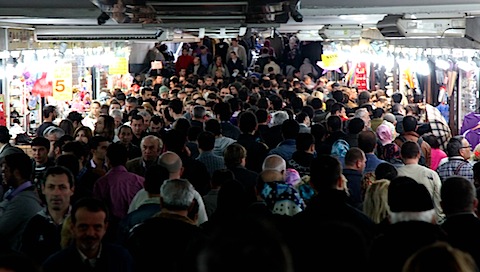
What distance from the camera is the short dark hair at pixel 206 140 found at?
9453mm

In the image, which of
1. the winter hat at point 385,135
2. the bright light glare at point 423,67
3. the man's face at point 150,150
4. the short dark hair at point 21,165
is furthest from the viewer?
the bright light glare at point 423,67

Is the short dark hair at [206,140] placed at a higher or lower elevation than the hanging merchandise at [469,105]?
lower

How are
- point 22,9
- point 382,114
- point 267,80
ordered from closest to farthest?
point 22,9
point 382,114
point 267,80

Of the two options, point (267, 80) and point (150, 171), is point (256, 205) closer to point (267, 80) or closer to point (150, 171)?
point (150, 171)

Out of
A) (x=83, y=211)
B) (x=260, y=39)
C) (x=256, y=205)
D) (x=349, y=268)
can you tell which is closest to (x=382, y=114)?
(x=256, y=205)

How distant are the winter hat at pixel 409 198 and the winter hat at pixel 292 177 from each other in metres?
2.82

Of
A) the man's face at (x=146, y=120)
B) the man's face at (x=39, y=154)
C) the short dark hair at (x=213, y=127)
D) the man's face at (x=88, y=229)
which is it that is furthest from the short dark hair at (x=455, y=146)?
the man's face at (x=88, y=229)

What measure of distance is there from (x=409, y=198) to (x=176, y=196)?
1448 mm

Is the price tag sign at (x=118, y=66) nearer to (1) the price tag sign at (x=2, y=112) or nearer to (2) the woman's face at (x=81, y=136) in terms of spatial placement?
(1) the price tag sign at (x=2, y=112)

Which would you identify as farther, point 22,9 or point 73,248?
point 22,9

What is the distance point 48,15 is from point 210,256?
8.92 metres

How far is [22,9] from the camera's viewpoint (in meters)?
10.6

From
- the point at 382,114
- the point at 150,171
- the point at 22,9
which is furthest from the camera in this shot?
the point at 382,114

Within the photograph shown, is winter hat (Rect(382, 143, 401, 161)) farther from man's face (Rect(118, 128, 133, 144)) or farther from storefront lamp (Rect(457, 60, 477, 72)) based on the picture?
storefront lamp (Rect(457, 60, 477, 72))
